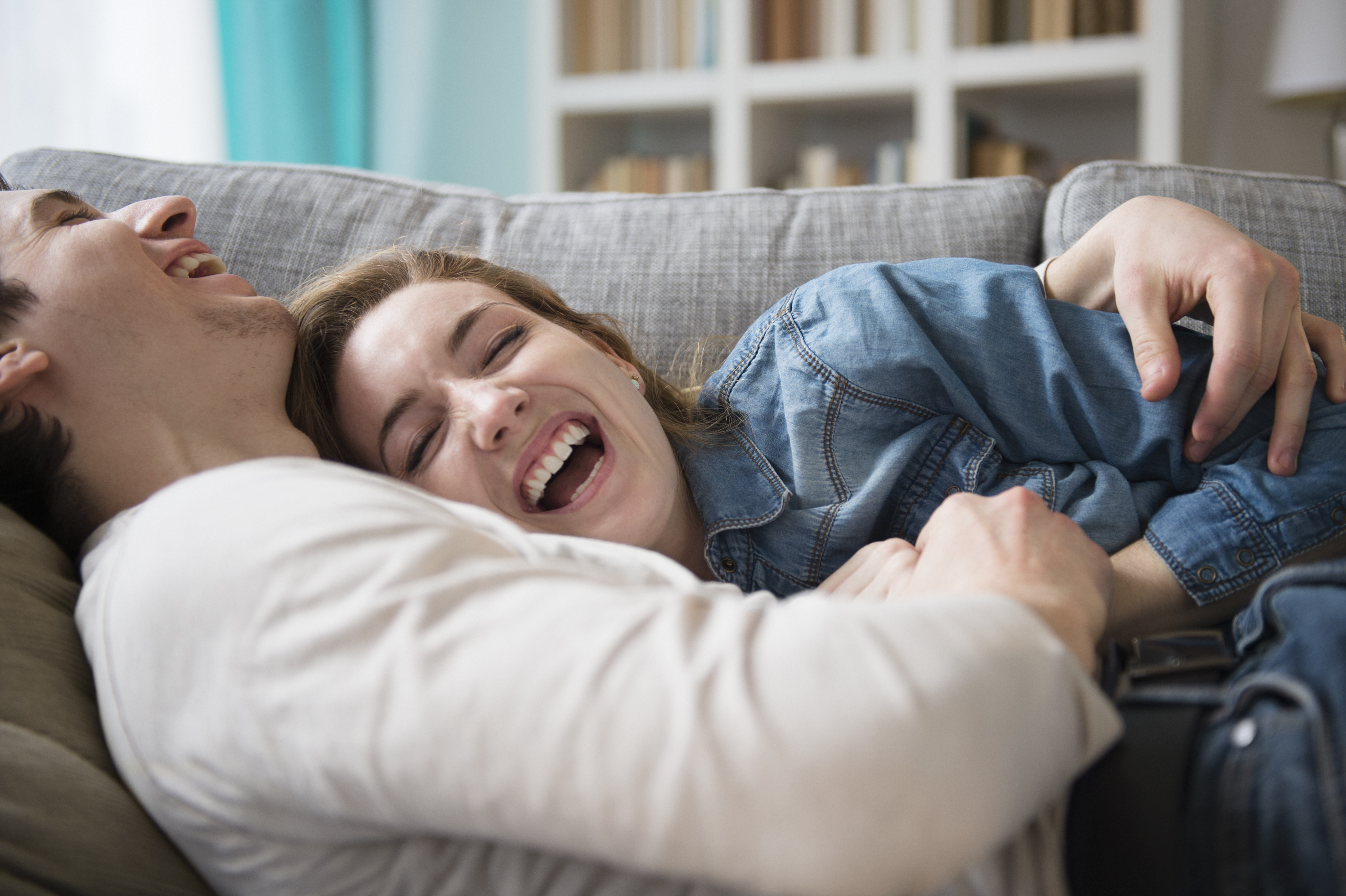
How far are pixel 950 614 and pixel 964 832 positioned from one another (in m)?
0.11

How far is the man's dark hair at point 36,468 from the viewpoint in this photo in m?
0.82

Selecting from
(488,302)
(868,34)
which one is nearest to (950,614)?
(488,302)

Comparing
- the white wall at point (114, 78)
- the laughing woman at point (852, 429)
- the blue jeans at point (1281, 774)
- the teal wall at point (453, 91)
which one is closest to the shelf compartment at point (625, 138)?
the teal wall at point (453, 91)

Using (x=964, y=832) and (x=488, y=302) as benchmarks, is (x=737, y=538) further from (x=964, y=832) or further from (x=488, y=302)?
(x=964, y=832)

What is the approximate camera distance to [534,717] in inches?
17.8

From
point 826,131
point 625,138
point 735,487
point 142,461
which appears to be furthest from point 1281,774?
point 625,138

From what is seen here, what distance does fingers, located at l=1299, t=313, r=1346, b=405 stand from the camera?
87cm

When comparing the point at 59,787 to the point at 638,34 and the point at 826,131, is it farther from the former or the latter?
the point at 826,131

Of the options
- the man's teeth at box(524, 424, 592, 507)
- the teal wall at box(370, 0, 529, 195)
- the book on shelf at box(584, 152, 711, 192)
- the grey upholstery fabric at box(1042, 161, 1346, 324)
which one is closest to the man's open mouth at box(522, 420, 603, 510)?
the man's teeth at box(524, 424, 592, 507)

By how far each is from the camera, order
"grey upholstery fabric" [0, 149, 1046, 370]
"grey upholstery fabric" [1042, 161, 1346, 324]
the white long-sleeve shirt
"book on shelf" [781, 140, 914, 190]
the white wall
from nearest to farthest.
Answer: the white long-sleeve shirt → "grey upholstery fabric" [1042, 161, 1346, 324] → "grey upholstery fabric" [0, 149, 1046, 370] → the white wall → "book on shelf" [781, 140, 914, 190]

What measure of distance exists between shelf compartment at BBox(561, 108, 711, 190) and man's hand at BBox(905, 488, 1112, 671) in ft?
7.34

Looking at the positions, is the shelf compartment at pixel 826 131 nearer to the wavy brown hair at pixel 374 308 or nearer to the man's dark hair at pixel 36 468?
the wavy brown hair at pixel 374 308

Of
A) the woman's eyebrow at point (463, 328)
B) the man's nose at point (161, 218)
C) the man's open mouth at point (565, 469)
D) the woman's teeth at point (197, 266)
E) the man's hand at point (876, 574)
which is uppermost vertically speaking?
the man's nose at point (161, 218)

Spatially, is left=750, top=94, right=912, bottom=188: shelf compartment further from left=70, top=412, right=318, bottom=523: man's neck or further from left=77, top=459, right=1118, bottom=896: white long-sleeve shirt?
left=77, top=459, right=1118, bottom=896: white long-sleeve shirt
